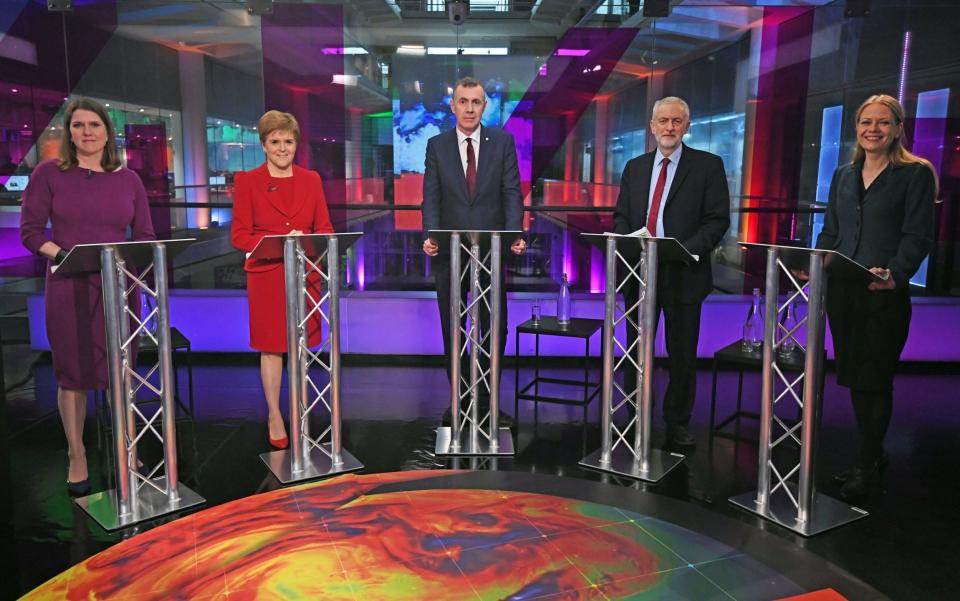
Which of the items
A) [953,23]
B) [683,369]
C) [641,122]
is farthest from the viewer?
[641,122]

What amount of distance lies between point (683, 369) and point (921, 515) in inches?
48.9

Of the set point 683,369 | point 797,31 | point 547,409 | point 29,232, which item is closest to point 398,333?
point 547,409

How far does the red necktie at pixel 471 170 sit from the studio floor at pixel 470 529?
4.61 feet

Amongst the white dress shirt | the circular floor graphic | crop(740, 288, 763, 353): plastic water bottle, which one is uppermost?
the white dress shirt

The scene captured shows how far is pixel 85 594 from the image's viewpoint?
2344 mm

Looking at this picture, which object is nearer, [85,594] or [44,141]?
[85,594]

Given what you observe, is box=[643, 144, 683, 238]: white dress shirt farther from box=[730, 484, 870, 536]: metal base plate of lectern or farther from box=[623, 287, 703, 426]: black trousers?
box=[730, 484, 870, 536]: metal base plate of lectern

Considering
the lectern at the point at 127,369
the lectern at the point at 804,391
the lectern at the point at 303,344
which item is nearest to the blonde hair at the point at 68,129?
the lectern at the point at 127,369

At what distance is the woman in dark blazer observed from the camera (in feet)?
9.58

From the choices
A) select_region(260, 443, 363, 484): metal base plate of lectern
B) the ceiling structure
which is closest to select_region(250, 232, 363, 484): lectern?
select_region(260, 443, 363, 484): metal base plate of lectern

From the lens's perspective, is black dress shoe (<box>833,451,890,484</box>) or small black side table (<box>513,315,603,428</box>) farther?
small black side table (<box>513,315,603,428</box>)

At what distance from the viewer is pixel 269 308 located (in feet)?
11.5

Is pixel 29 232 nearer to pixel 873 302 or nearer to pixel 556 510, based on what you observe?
pixel 556 510

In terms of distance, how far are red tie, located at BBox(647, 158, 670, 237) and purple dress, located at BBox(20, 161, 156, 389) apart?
8.35ft
